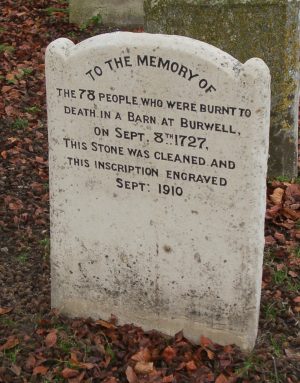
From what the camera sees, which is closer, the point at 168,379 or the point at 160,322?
the point at 168,379

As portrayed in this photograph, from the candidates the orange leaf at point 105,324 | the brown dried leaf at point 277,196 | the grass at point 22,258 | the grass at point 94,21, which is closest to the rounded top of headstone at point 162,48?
the orange leaf at point 105,324

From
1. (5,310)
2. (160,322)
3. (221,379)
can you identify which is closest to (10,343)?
(5,310)

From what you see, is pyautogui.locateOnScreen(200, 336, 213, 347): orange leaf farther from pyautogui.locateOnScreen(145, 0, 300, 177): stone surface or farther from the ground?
pyautogui.locateOnScreen(145, 0, 300, 177): stone surface

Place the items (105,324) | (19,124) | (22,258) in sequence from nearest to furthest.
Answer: (105,324), (22,258), (19,124)

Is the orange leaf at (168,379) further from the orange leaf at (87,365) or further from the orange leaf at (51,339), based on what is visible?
the orange leaf at (51,339)

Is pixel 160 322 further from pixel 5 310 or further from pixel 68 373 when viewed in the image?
pixel 5 310

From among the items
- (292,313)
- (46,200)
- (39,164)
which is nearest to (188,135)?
(292,313)

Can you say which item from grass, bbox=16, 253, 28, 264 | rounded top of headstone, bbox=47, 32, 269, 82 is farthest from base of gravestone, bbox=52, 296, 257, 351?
rounded top of headstone, bbox=47, 32, 269, 82

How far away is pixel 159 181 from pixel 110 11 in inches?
258

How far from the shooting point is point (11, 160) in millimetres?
6336

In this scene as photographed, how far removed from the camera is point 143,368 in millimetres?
3748

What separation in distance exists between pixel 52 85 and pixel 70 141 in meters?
0.32

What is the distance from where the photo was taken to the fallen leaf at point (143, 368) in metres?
3.74

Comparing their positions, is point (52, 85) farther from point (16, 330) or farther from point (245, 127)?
point (16, 330)
